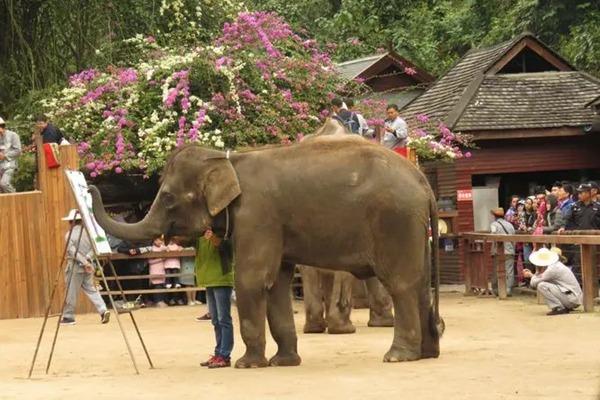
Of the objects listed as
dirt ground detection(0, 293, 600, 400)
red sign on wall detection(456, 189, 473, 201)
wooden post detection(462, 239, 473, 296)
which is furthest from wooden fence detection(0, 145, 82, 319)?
red sign on wall detection(456, 189, 473, 201)

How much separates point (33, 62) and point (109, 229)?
48.0 feet

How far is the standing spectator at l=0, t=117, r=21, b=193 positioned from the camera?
24547 millimetres

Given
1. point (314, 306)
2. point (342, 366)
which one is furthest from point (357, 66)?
point (342, 366)

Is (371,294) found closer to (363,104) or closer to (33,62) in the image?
(363,104)

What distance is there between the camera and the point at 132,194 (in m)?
28.0

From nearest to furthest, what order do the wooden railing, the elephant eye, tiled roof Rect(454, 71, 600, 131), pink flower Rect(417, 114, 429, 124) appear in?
1. the elephant eye
2. the wooden railing
3. pink flower Rect(417, 114, 429, 124)
4. tiled roof Rect(454, 71, 600, 131)

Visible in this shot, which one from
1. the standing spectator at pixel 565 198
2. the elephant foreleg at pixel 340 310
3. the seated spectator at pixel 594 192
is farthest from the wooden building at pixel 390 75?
the elephant foreleg at pixel 340 310

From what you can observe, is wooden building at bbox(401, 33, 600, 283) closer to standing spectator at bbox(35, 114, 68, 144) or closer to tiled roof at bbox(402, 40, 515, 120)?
tiled roof at bbox(402, 40, 515, 120)

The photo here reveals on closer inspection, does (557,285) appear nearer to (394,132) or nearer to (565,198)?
(565,198)

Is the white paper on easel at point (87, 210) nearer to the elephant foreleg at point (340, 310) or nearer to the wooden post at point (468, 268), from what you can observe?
the elephant foreleg at point (340, 310)

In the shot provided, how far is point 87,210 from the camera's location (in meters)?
15.6

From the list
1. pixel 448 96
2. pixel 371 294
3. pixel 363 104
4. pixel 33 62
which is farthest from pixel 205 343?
pixel 448 96

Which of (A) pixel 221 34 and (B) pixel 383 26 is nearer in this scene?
(A) pixel 221 34

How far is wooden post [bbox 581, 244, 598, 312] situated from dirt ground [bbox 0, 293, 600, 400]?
471 millimetres
